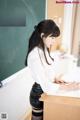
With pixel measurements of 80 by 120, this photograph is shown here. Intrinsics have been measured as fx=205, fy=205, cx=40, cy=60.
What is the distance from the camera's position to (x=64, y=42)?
9.37ft

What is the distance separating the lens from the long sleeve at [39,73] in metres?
1.29

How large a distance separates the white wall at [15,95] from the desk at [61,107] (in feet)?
2.00

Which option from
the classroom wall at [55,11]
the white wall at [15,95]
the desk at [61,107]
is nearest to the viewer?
the desk at [61,107]

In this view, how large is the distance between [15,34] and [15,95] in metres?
0.63

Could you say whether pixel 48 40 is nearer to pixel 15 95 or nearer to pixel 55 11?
pixel 15 95

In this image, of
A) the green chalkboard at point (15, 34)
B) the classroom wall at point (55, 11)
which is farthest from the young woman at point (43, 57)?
the classroom wall at point (55, 11)

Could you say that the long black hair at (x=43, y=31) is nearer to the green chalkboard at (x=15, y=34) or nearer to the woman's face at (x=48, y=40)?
the woman's face at (x=48, y=40)

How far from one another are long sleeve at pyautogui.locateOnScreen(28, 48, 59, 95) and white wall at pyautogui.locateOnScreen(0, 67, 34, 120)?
1.87 ft

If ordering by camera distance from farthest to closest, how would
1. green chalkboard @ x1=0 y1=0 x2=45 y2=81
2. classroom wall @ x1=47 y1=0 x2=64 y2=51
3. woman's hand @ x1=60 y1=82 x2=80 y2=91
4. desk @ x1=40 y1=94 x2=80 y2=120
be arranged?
classroom wall @ x1=47 y1=0 x2=64 y2=51 → green chalkboard @ x1=0 y1=0 x2=45 y2=81 → woman's hand @ x1=60 y1=82 x2=80 y2=91 → desk @ x1=40 y1=94 x2=80 y2=120

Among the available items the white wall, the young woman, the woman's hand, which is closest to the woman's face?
the young woman

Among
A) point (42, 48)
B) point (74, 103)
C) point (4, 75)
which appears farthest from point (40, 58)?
point (4, 75)

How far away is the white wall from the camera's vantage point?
6.17 feet

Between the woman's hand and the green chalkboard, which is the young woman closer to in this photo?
the woman's hand

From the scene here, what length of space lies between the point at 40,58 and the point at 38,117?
0.46 m
